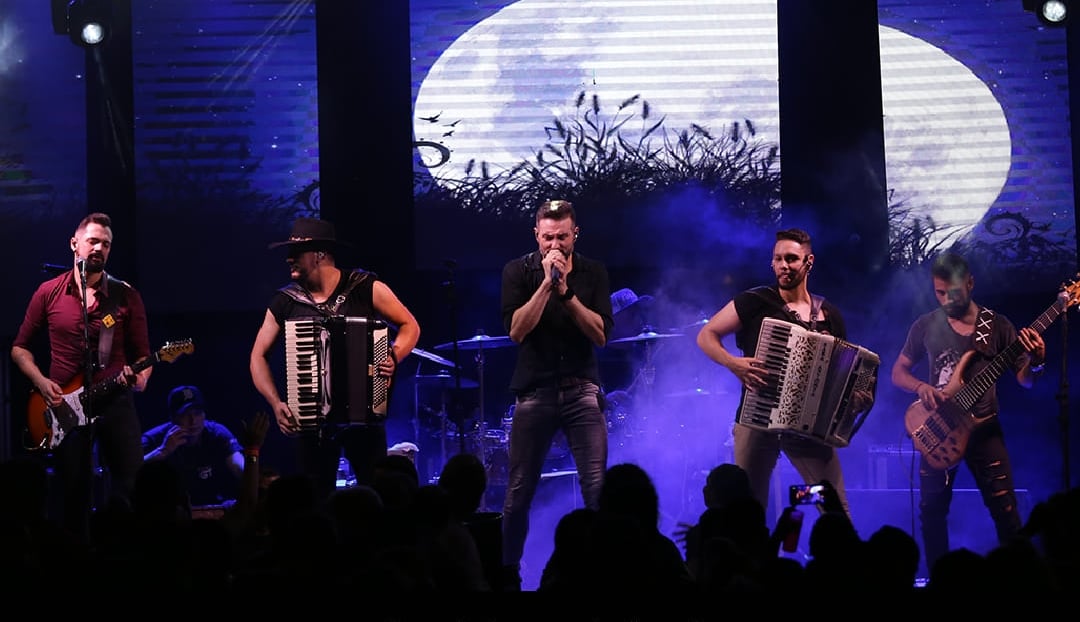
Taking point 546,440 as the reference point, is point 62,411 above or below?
above

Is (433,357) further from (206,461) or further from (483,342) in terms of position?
(206,461)

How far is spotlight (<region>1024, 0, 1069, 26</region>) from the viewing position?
9.45 metres

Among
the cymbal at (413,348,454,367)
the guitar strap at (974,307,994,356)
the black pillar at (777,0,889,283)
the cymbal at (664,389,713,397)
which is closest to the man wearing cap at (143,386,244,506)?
the cymbal at (413,348,454,367)

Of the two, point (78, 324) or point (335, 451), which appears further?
point (78, 324)

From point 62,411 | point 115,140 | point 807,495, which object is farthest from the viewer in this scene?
point 115,140

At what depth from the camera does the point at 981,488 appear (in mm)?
7715

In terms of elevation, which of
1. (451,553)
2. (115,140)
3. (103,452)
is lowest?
A: (451,553)

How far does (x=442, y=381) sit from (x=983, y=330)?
426 centimetres

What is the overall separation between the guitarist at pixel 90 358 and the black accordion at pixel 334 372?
1075mm

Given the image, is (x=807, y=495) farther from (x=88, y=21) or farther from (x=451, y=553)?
(x=88, y=21)

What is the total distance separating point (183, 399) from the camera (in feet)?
31.0

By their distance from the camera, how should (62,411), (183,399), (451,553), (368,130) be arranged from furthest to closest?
(368,130) → (183,399) → (62,411) → (451,553)

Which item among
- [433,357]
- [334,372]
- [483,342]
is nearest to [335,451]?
[334,372]

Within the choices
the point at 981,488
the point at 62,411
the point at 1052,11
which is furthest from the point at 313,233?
the point at 1052,11
